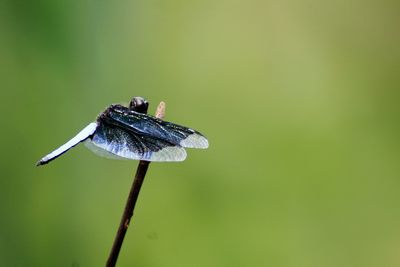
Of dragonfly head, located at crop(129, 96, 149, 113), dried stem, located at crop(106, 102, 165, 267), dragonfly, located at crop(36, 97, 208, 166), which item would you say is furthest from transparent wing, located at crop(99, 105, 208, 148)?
dried stem, located at crop(106, 102, 165, 267)

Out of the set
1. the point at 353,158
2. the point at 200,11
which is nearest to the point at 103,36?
the point at 200,11

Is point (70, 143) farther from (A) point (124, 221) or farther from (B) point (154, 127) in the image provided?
(A) point (124, 221)

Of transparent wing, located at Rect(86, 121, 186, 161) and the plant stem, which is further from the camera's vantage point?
transparent wing, located at Rect(86, 121, 186, 161)

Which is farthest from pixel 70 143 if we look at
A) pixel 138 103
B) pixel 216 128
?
pixel 216 128

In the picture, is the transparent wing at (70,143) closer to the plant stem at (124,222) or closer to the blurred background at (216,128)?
A: the plant stem at (124,222)

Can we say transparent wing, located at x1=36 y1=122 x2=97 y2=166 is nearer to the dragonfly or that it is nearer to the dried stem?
the dragonfly

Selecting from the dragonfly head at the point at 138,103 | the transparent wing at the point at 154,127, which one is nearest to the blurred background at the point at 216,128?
the transparent wing at the point at 154,127
